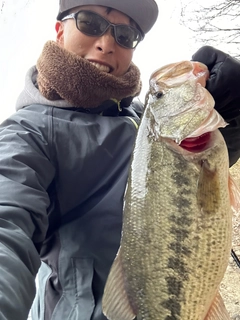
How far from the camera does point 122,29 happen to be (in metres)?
2.44

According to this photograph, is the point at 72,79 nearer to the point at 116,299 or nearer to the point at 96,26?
the point at 96,26

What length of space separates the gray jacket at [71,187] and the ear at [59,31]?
21.1 inches

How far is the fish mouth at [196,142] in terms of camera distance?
1731 millimetres

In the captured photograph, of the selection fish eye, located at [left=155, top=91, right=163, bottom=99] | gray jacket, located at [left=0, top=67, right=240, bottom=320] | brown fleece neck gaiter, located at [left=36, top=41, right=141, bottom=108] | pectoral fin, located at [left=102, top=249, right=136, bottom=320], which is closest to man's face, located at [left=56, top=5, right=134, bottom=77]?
brown fleece neck gaiter, located at [left=36, top=41, right=141, bottom=108]

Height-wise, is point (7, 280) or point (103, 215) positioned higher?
point (7, 280)

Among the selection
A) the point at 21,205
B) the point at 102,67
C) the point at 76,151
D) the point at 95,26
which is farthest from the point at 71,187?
the point at 95,26

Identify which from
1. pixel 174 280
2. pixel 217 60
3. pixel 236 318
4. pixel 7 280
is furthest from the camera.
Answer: pixel 236 318

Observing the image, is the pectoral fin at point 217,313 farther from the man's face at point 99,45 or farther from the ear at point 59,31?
the ear at point 59,31

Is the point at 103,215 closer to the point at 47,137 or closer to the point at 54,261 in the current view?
the point at 54,261

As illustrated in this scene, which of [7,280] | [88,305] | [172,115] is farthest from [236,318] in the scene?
[7,280]

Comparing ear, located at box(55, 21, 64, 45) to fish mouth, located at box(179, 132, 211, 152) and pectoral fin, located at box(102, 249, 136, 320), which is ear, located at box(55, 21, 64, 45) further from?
pectoral fin, located at box(102, 249, 136, 320)

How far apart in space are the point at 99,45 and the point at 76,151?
71 cm

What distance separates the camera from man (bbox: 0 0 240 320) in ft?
5.50

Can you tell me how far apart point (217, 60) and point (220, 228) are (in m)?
0.80
